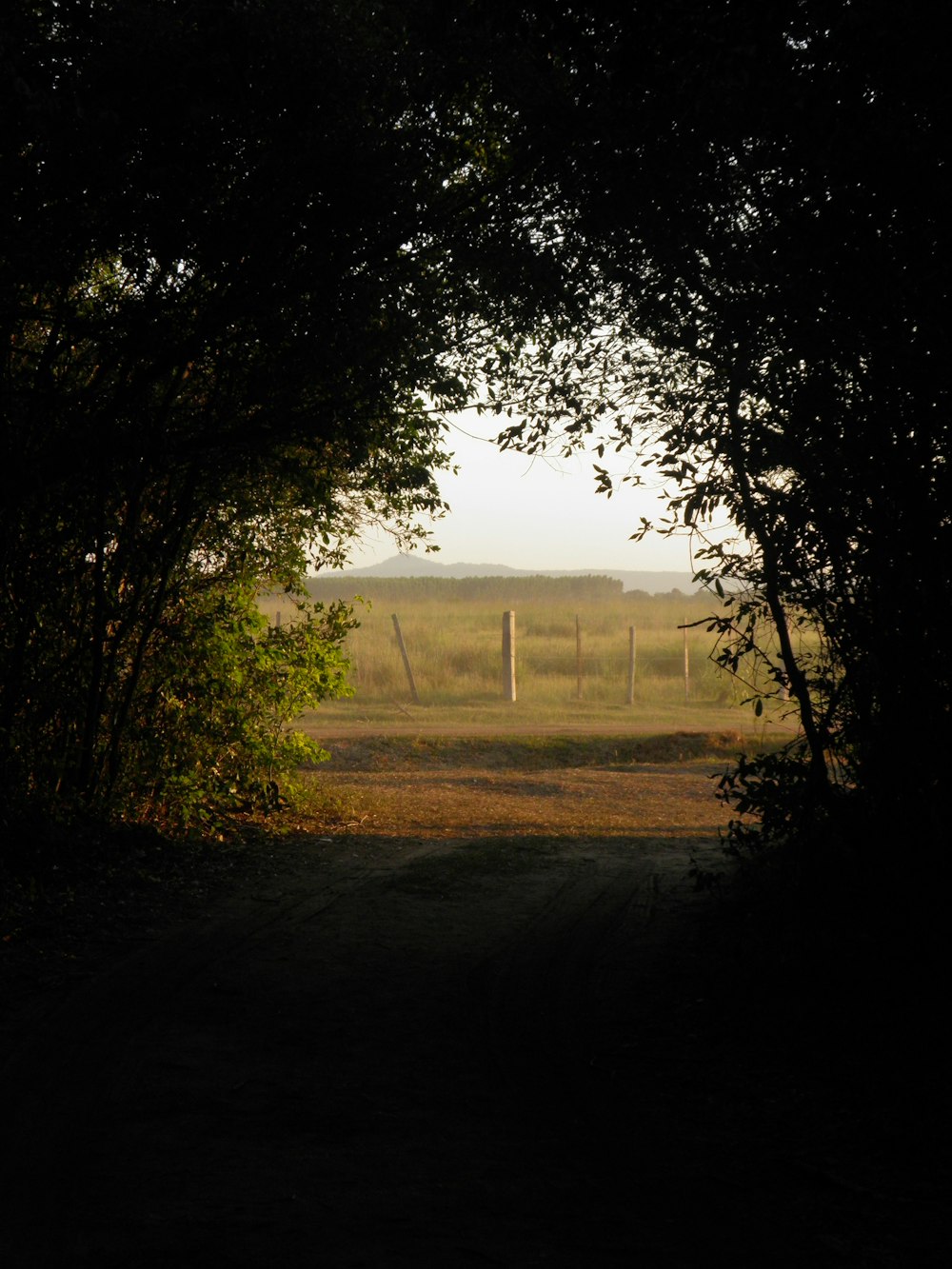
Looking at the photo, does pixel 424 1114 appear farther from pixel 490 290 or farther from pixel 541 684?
pixel 541 684

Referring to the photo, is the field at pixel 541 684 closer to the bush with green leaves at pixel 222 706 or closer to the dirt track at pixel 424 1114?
the bush with green leaves at pixel 222 706

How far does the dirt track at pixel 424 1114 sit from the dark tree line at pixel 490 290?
1424 millimetres

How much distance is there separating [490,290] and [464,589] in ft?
214

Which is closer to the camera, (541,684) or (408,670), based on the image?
(408,670)

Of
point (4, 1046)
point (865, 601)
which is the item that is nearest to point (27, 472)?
point (4, 1046)

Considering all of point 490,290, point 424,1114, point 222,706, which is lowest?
point 424,1114

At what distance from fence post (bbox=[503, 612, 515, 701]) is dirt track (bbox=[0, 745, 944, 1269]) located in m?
18.3

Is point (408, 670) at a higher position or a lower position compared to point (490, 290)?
lower

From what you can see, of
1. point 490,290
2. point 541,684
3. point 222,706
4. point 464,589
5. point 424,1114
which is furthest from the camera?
point 464,589

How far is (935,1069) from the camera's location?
4.56 metres

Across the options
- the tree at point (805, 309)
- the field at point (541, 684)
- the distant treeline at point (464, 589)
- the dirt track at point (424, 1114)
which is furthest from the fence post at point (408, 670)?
the distant treeline at point (464, 589)

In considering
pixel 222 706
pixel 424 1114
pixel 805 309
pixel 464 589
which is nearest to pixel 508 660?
pixel 222 706

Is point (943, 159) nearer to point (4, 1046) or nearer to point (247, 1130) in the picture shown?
point (247, 1130)

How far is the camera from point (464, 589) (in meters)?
72.4
